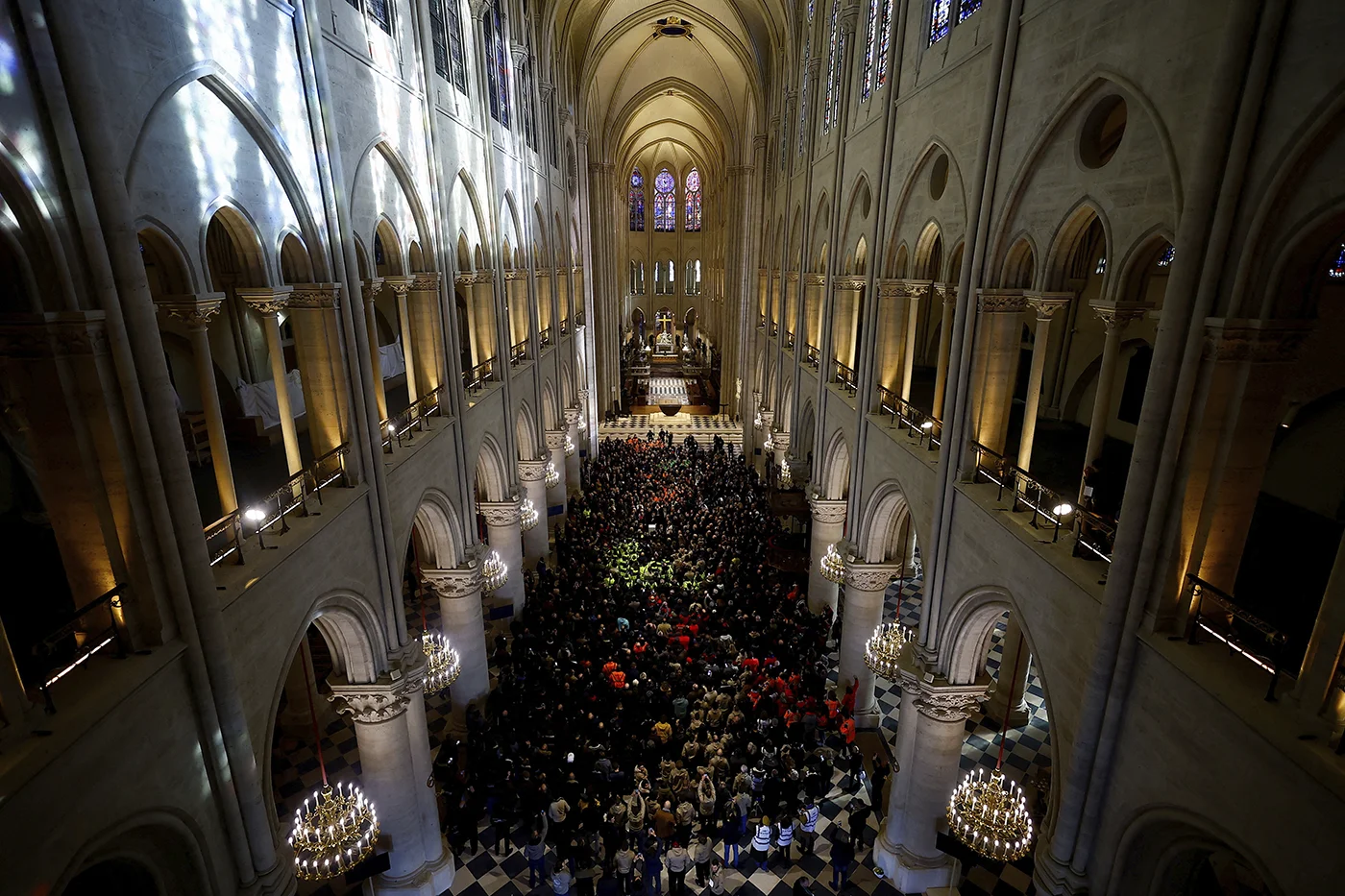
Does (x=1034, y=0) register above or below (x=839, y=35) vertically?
below

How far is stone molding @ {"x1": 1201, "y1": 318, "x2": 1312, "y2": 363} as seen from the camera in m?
4.79

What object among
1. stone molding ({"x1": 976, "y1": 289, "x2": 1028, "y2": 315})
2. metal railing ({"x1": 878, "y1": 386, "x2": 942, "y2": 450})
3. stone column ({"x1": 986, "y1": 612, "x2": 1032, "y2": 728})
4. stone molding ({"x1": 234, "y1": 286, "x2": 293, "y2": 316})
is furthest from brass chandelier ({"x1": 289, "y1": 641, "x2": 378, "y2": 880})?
stone column ({"x1": 986, "y1": 612, "x2": 1032, "y2": 728})

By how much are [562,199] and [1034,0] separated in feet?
67.2

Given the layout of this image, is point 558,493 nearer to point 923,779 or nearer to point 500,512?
point 500,512

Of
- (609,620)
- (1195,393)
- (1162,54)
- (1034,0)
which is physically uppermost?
(1034,0)

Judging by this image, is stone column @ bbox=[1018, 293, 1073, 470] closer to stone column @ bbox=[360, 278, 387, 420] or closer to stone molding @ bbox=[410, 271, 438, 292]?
stone column @ bbox=[360, 278, 387, 420]

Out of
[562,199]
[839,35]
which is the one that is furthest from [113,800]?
[562,199]

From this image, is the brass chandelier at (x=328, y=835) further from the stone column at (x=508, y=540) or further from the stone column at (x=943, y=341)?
the stone column at (x=943, y=341)

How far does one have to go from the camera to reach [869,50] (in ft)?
43.8

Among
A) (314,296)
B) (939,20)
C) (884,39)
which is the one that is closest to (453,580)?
(314,296)

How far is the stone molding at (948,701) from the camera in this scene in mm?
9477

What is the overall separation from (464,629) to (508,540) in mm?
3290

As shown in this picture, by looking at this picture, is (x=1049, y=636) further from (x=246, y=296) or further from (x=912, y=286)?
(x=246, y=296)

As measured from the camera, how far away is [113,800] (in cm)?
464
